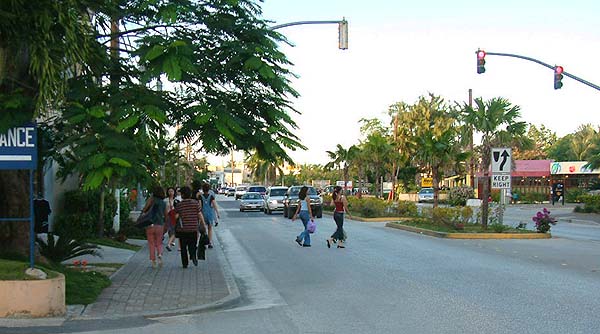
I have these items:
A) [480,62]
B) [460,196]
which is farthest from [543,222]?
[460,196]

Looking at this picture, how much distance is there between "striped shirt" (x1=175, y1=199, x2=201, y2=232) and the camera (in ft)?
46.4

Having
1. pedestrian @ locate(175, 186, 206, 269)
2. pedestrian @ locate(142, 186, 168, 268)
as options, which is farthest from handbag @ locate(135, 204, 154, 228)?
pedestrian @ locate(175, 186, 206, 269)

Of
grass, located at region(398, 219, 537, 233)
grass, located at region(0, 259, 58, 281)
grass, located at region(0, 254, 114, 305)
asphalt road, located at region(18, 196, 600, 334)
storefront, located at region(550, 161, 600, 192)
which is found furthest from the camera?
storefront, located at region(550, 161, 600, 192)

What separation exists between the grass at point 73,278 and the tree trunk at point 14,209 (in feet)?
1.07

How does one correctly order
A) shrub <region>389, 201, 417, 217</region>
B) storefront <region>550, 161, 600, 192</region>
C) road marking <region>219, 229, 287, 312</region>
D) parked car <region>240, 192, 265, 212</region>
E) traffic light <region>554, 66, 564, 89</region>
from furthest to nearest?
storefront <region>550, 161, 600, 192</region> < parked car <region>240, 192, 265, 212</region> < shrub <region>389, 201, 417, 217</region> < traffic light <region>554, 66, 564, 89</region> < road marking <region>219, 229, 287, 312</region>

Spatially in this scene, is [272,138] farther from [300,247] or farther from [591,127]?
[591,127]

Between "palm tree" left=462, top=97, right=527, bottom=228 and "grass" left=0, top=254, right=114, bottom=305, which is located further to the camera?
"palm tree" left=462, top=97, right=527, bottom=228

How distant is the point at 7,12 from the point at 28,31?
0.37m

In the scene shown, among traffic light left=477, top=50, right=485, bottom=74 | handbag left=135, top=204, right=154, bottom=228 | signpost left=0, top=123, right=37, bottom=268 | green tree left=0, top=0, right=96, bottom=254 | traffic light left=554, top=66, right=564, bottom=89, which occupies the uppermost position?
traffic light left=477, top=50, right=485, bottom=74

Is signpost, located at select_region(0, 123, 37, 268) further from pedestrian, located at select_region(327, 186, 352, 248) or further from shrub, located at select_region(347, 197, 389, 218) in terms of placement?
shrub, located at select_region(347, 197, 389, 218)

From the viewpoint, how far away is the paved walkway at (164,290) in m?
9.56

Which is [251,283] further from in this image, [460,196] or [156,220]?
[460,196]

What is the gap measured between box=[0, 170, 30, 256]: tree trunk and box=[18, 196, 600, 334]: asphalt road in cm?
391

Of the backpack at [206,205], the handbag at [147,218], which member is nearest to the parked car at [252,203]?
the backpack at [206,205]
